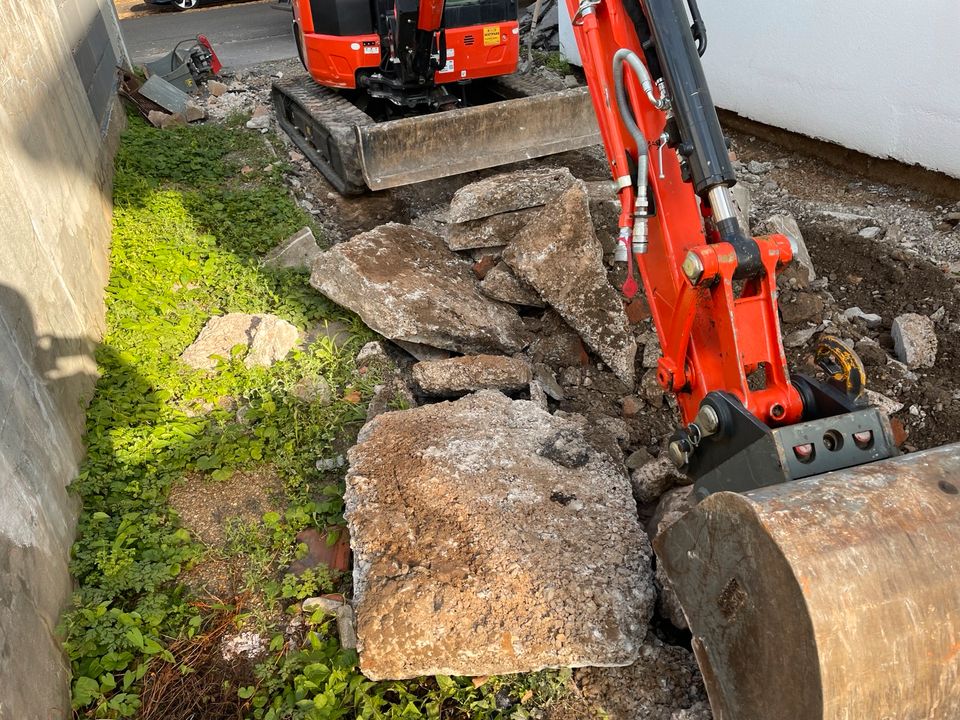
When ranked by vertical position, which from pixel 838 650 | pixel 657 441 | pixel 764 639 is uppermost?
pixel 838 650

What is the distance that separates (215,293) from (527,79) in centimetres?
383

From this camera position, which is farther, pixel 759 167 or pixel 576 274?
pixel 759 167

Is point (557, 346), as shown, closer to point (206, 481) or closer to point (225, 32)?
point (206, 481)

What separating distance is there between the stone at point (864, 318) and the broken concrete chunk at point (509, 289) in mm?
1895

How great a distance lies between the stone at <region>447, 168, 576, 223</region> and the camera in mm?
4672

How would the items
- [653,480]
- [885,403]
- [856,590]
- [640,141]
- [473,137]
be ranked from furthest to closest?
1. [473,137]
2. [885,403]
3. [653,480]
4. [640,141]
5. [856,590]

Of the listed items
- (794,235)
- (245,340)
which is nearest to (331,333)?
(245,340)

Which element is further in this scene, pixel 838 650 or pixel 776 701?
pixel 776 701

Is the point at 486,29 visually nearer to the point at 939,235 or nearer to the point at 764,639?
the point at 939,235

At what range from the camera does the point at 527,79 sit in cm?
665

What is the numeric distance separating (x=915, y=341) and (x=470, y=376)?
2.54 metres

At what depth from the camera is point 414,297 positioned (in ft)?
13.6

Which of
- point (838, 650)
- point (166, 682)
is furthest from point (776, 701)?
point (166, 682)

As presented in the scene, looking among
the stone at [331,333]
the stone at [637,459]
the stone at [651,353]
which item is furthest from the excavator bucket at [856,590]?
the stone at [331,333]
